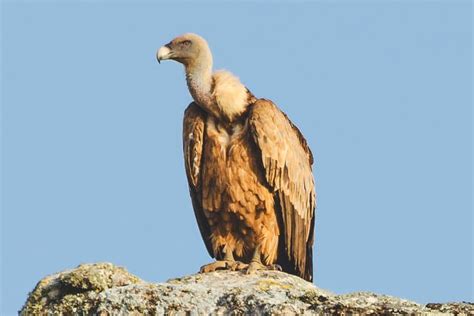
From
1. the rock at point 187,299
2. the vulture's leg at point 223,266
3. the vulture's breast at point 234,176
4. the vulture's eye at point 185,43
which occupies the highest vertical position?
the vulture's eye at point 185,43

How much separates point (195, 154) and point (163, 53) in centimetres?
137

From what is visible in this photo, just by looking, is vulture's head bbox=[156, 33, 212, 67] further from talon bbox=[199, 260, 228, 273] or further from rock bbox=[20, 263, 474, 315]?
rock bbox=[20, 263, 474, 315]

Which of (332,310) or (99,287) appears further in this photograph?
(99,287)

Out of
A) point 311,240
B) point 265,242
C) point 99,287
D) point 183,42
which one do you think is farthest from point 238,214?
point 99,287

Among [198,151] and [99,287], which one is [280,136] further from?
[99,287]

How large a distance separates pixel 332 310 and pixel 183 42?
611 centimetres

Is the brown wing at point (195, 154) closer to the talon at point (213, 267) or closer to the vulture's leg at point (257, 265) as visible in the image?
the vulture's leg at point (257, 265)

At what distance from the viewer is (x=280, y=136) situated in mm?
12672

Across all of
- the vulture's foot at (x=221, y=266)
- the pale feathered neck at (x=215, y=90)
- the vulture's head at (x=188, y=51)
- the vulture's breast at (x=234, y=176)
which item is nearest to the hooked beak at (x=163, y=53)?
the vulture's head at (x=188, y=51)

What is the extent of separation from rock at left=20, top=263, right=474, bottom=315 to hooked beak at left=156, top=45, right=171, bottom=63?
15.2 feet

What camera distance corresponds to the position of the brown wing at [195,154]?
12.8 m

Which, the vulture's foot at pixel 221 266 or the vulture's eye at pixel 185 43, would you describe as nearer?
the vulture's foot at pixel 221 266

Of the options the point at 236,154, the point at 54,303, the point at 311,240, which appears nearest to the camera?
the point at 54,303

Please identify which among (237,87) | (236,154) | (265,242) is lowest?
(265,242)
